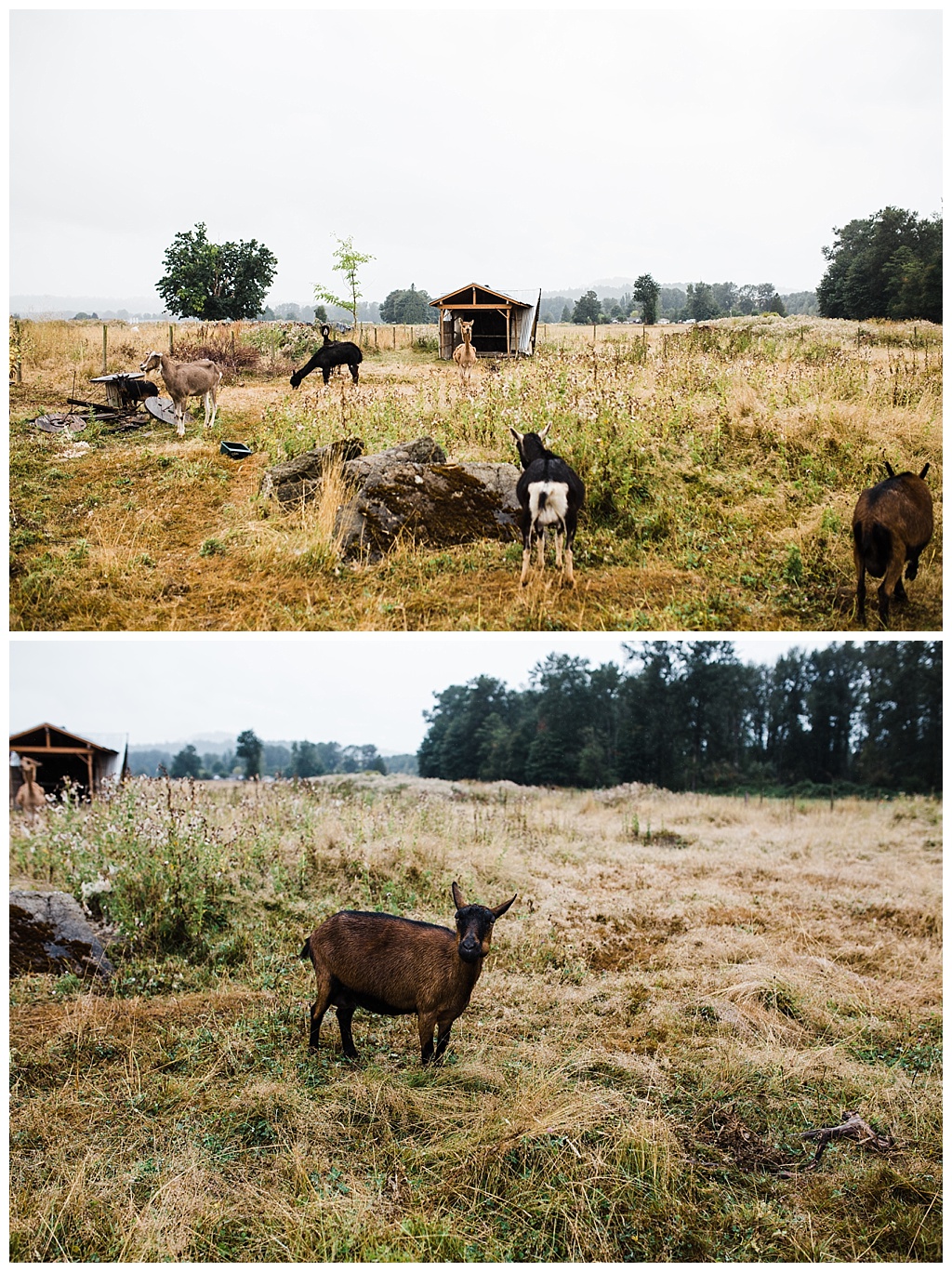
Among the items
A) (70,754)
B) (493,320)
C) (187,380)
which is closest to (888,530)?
(493,320)

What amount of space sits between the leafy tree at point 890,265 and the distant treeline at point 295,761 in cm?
782

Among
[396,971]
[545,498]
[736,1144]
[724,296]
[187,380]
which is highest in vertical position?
[724,296]

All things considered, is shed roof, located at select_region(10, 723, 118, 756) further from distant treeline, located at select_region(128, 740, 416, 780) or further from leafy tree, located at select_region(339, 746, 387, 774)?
leafy tree, located at select_region(339, 746, 387, 774)

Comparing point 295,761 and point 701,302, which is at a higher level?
point 701,302

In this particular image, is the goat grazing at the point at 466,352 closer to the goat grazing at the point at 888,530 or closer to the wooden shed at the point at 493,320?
the wooden shed at the point at 493,320

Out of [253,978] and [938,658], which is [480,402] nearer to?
[253,978]

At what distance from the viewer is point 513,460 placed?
7.15 m

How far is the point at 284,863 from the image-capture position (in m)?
7.33

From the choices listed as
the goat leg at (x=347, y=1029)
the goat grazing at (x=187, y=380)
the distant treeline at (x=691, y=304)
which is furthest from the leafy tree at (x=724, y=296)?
the goat leg at (x=347, y=1029)

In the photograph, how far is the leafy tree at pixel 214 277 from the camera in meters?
7.72

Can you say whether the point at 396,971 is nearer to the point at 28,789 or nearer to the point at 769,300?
the point at 769,300

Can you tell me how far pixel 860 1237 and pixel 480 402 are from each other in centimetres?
721

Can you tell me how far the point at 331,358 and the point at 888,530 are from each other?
5948mm

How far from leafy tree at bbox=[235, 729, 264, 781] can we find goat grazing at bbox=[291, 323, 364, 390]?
209 inches
